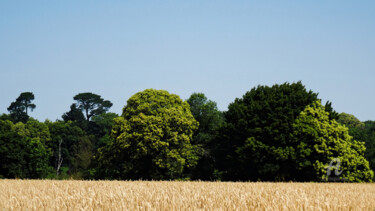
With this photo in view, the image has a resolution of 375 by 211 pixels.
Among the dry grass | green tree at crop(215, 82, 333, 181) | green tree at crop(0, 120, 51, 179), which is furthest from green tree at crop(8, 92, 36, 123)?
the dry grass

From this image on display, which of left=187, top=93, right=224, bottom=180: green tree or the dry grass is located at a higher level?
left=187, top=93, right=224, bottom=180: green tree

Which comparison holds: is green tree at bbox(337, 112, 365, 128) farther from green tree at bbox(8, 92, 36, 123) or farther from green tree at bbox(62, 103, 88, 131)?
green tree at bbox(8, 92, 36, 123)

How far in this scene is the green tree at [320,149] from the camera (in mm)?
46656

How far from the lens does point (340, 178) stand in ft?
159

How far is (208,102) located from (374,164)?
29.9m

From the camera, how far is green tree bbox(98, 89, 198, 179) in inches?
2098

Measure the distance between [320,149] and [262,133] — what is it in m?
6.64

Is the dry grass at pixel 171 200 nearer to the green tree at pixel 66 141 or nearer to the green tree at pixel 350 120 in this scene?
the green tree at pixel 66 141

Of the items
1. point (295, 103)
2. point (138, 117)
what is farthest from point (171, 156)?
point (295, 103)

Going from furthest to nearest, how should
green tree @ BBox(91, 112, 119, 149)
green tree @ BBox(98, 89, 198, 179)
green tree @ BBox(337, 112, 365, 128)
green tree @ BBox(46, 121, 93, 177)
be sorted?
1. green tree @ BBox(337, 112, 365, 128)
2. green tree @ BBox(91, 112, 119, 149)
3. green tree @ BBox(46, 121, 93, 177)
4. green tree @ BBox(98, 89, 198, 179)

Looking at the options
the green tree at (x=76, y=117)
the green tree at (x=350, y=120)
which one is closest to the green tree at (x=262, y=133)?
the green tree at (x=76, y=117)

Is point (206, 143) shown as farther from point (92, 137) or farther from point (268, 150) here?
point (92, 137)

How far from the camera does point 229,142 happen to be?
52.3m

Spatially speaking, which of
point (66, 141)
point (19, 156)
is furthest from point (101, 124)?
point (19, 156)
